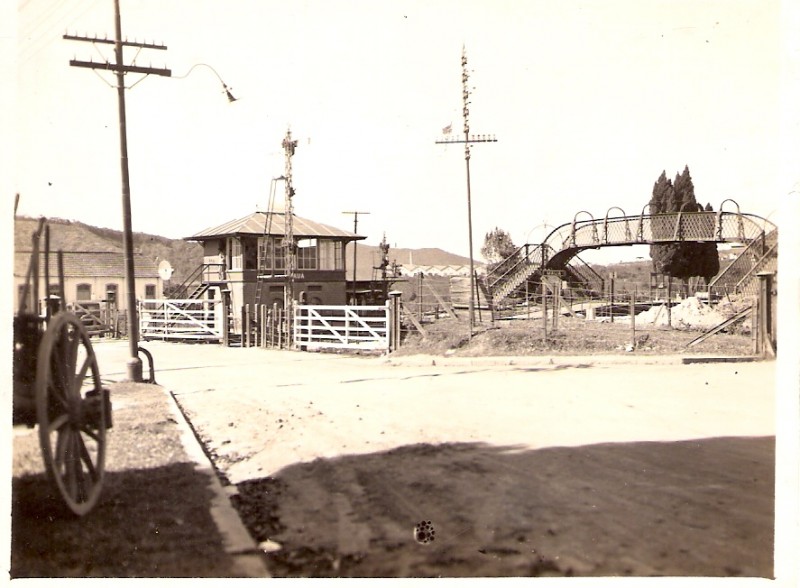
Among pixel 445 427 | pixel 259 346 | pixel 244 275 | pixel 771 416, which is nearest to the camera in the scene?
pixel 771 416

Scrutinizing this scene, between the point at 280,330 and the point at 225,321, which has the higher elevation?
the point at 225,321

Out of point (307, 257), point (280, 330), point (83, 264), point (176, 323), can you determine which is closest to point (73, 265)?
point (83, 264)

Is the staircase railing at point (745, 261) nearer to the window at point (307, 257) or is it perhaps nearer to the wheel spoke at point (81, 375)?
the wheel spoke at point (81, 375)

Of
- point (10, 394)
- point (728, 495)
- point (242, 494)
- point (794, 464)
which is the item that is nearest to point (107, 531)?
point (242, 494)

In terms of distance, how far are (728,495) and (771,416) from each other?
1.73m

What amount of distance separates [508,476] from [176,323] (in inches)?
699

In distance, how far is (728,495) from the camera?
514 cm

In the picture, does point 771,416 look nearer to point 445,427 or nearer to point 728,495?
point 728,495

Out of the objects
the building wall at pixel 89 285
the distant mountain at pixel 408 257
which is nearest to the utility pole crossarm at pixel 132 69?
the building wall at pixel 89 285

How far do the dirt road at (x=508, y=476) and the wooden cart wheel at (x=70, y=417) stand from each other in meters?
1.14

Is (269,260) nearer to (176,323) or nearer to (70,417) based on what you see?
(176,323)

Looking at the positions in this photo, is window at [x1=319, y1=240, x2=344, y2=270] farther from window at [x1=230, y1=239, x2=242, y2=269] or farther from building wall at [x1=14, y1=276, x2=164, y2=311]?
building wall at [x1=14, y1=276, x2=164, y2=311]

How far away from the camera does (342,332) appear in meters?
20.2

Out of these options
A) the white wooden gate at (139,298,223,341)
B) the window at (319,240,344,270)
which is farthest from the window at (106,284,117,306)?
the window at (319,240,344,270)
